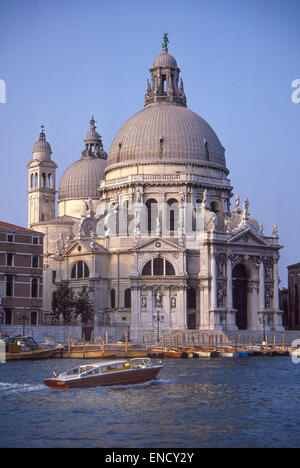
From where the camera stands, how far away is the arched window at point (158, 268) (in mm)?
80688

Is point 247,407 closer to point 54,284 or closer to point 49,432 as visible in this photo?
point 49,432

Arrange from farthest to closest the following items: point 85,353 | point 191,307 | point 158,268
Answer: point 191,307
point 158,268
point 85,353

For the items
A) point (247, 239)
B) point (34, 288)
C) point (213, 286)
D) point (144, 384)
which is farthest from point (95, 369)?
point (247, 239)

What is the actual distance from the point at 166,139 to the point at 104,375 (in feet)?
159

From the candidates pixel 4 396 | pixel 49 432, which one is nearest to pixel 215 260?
pixel 4 396

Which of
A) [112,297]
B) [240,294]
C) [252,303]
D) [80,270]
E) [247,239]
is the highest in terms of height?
[247,239]

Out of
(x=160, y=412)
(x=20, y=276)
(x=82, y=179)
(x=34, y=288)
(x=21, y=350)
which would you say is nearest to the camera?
(x=160, y=412)

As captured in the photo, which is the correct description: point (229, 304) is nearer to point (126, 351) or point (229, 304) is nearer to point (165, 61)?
point (126, 351)

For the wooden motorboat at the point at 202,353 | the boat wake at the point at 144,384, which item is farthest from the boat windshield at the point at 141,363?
the wooden motorboat at the point at 202,353

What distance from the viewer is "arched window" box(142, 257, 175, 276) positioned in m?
80.7

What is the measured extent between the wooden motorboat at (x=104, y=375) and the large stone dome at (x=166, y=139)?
4480cm

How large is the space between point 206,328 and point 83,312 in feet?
37.3

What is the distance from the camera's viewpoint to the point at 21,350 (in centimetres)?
6047

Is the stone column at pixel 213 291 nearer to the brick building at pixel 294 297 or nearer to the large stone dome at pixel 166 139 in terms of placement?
the large stone dome at pixel 166 139
